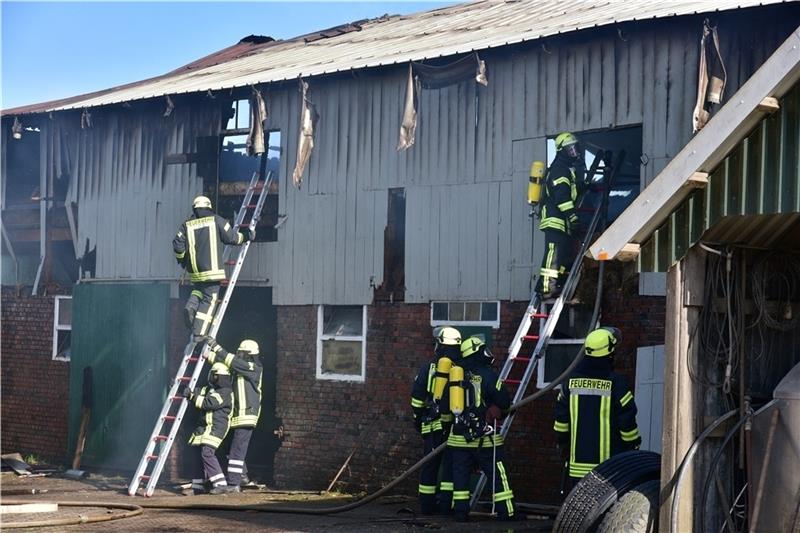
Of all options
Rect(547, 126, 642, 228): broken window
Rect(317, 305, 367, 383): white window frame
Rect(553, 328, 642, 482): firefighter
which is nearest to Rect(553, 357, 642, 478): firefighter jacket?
Rect(553, 328, 642, 482): firefighter

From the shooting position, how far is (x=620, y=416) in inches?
451

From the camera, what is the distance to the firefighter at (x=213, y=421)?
16203 mm

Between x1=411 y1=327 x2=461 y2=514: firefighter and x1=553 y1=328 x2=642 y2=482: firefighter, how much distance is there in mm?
2049

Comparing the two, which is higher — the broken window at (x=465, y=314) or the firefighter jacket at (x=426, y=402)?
the broken window at (x=465, y=314)

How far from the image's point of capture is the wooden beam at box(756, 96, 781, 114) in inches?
334

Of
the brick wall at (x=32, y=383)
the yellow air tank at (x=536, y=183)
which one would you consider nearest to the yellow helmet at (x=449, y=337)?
the yellow air tank at (x=536, y=183)

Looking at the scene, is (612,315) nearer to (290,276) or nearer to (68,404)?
(290,276)

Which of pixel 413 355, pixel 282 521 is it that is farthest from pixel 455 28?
pixel 282 521

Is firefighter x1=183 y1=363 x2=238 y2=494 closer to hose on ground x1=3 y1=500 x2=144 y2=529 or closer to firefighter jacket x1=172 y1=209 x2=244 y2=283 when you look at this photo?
firefighter jacket x1=172 y1=209 x2=244 y2=283

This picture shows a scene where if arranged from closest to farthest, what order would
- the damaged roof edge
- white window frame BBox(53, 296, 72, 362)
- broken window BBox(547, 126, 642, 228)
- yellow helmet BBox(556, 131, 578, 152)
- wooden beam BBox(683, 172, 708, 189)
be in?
the damaged roof edge → wooden beam BBox(683, 172, 708, 189) → yellow helmet BBox(556, 131, 578, 152) → broken window BBox(547, 126, 642, 228) → white window frame BBox(53, 296, 72, 362)

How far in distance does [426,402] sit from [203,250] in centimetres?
452

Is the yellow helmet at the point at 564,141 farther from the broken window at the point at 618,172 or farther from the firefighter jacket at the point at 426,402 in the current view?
the firefighter jacket at the point at 426,402

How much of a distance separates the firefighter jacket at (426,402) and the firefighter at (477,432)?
474 mm

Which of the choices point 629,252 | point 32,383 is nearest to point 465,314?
point 629,252
